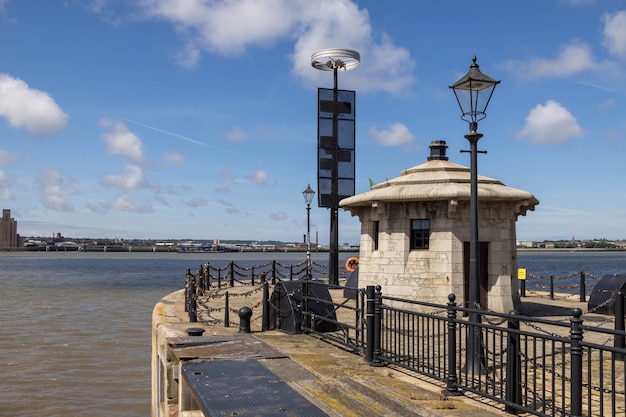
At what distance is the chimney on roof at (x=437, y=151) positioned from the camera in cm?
1734

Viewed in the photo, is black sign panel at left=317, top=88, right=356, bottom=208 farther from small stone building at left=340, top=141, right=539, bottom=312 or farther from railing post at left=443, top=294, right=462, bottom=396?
railing post at left=443, top=294, right=462, bottom=396

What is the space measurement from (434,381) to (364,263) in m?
9.00

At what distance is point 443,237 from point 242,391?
951 centimetres

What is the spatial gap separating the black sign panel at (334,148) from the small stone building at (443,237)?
8.33m

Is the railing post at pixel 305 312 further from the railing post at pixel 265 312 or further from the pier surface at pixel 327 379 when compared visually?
the railing post at pixel 265 312

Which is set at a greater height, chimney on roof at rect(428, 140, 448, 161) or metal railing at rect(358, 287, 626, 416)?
chimney on roof at rect(428, 140, 448, 161)

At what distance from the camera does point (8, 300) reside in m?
35.7

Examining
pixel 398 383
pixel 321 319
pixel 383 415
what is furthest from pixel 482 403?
pixel 321 319

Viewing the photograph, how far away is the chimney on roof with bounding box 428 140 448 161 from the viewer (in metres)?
17.3

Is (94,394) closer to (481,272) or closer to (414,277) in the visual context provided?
(414,277)

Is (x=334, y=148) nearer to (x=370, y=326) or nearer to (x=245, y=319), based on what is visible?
(x=245, y=319)

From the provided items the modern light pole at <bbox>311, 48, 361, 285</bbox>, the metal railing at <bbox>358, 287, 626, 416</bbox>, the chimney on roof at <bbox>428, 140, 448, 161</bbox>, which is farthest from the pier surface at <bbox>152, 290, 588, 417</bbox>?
the modern light pole at <bbox>311, 48, 361, 285</bbox>

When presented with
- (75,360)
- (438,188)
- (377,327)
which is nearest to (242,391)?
(377,327)

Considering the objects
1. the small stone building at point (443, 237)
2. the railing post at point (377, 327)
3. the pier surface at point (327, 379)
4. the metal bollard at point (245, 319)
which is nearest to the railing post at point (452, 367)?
the pier surface at point (327, 379)
